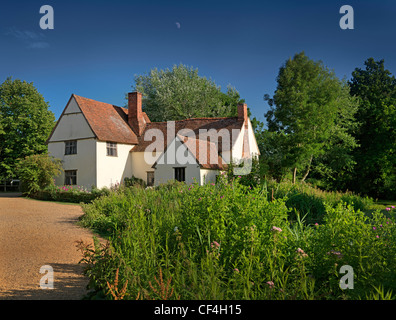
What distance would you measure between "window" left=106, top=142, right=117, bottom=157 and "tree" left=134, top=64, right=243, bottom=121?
14.5 metres

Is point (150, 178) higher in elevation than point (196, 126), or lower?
lower

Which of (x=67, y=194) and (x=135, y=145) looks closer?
(x=67, y=194)

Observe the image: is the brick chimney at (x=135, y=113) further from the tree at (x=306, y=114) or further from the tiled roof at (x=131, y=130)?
the tree at (x=306, y=114)

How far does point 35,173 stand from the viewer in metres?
24.3

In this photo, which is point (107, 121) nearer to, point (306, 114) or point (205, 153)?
point (205, 153)

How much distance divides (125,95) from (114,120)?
19080mm

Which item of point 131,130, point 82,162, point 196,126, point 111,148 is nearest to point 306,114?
point 196,126

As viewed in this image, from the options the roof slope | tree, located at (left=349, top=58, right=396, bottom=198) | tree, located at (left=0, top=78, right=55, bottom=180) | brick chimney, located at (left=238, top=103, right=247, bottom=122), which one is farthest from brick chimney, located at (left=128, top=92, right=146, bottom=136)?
tree, located at (left=349, top=58, right=396, bottom=198)

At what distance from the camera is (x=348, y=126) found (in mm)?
37031

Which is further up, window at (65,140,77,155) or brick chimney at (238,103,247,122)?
brick chimney at (238,103,247,122)

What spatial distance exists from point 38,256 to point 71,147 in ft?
71.6

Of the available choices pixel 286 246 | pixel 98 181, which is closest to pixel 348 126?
pixel 98 181

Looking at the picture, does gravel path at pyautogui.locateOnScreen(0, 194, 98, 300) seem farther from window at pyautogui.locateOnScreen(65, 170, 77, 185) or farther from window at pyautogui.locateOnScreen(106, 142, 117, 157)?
window at pyautogui.locateOnScreen(106, 142, 117, 157)

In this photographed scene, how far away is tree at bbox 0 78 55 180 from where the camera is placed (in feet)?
117
